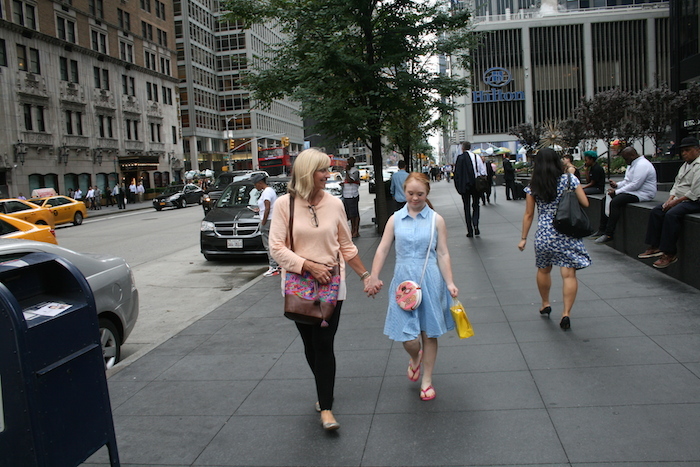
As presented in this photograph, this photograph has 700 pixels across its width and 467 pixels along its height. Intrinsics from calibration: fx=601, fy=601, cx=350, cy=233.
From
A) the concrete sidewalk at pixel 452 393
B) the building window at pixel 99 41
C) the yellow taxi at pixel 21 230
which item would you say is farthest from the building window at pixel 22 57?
the concrete sidewalk at pixel 452 393

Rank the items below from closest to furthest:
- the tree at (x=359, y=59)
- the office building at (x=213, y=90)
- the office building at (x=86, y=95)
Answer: the tree at (x=359, y=59), the office building at (x=86, y=95), the office building at (x=213, y=90)

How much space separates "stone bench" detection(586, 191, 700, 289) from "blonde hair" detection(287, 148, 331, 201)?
501 centimetres

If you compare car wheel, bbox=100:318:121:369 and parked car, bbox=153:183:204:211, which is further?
parked car, bbox=153:183:204:211

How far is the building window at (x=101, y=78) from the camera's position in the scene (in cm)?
5078

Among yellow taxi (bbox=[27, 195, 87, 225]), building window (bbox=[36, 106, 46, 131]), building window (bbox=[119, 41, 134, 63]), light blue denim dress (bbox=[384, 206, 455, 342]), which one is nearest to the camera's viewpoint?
light blue denim dress (bbox=[384, 206, 455, 342])

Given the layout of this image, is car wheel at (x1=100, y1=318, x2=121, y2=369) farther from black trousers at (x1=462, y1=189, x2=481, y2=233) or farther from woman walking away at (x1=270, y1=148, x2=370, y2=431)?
black trousers at (x1=462, y1=189, x2=481, y2=233)

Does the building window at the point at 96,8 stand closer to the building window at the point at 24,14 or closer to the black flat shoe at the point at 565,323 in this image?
the building window at the point at 24,14

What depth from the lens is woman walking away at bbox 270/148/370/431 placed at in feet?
12.7

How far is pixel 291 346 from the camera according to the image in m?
5.93

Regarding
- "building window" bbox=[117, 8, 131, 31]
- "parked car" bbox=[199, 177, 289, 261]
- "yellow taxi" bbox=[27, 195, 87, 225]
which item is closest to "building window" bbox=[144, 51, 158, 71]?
"building window" bbox=[117, 8, 131, 31]

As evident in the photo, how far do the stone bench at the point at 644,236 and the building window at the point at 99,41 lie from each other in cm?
4982

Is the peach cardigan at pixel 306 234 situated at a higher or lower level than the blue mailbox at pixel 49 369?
higher

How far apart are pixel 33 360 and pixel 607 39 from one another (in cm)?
7656

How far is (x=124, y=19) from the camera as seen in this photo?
185ft
